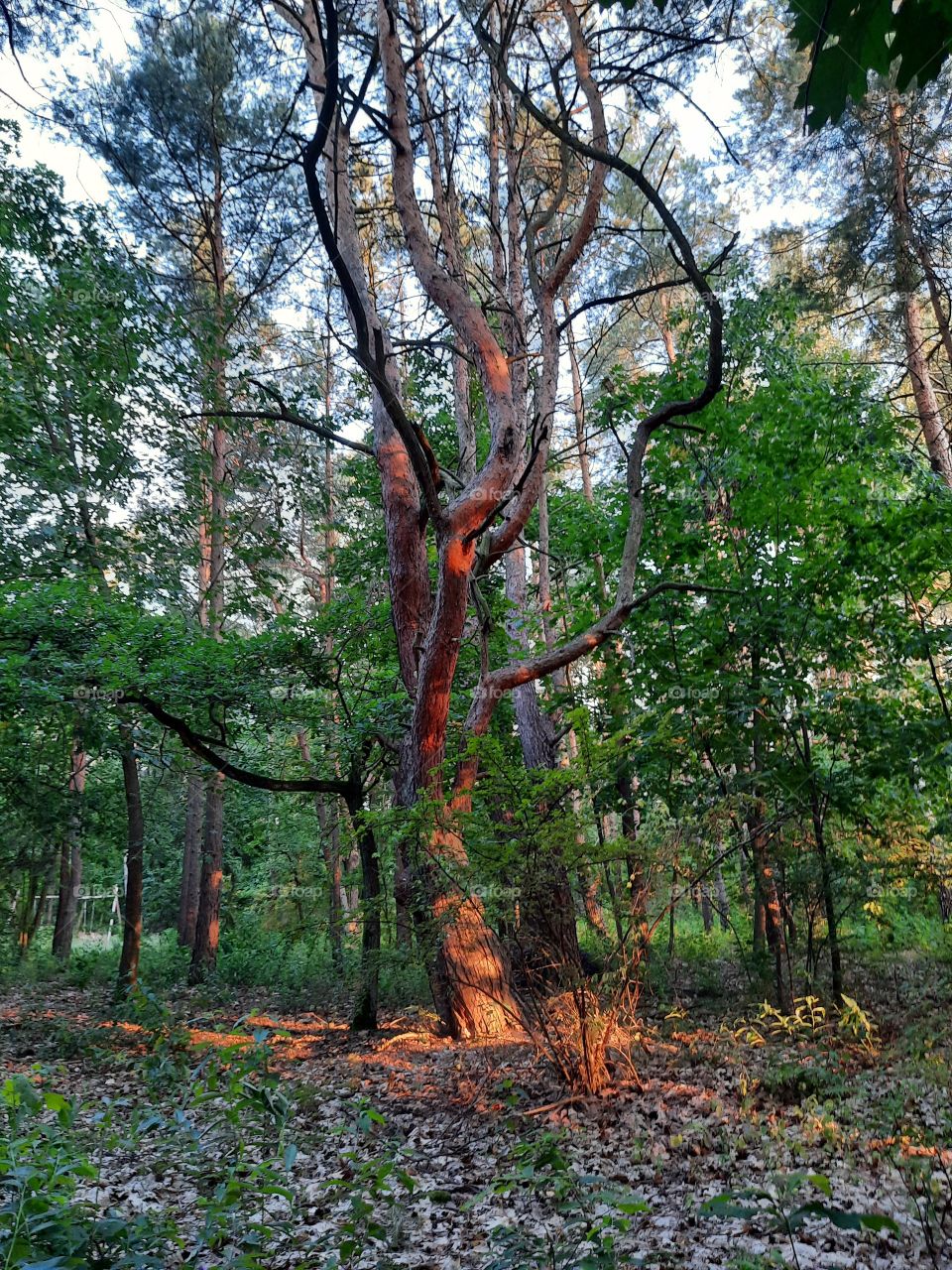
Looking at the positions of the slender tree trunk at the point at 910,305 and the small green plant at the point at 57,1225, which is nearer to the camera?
the small green plant at the point at 57,1225

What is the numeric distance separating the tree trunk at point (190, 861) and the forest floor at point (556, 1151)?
7.35m

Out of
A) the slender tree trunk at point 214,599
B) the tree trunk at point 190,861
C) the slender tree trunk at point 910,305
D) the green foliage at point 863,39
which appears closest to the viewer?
the green foliage at point 863,39

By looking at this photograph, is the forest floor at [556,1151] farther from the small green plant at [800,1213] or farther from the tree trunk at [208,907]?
the tree trunk at [208,907]

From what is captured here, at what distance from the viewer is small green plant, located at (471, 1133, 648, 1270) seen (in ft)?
7.21

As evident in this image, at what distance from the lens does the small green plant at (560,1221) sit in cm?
220

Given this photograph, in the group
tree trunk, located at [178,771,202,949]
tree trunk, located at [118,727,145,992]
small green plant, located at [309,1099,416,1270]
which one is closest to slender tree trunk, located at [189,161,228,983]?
tree trunk, located at [178,771,202,949]

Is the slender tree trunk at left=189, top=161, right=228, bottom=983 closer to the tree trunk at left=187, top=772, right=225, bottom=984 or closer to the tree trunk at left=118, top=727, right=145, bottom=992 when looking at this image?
the tree trunk at left=187, top=772, right=225, bottom=984

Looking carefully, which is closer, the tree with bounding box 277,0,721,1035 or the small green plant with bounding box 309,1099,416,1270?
the small green plant with bounding box 309,1099,416,1270

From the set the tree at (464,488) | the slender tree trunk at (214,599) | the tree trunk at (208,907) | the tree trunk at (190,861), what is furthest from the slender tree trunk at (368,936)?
the tree trunk at (190,861)

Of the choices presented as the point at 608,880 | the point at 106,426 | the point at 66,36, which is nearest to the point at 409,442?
the point at 66,36

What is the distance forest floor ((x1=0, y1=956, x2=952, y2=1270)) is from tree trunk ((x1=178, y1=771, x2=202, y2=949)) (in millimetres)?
7349

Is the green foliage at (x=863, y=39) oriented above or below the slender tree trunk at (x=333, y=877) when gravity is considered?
above

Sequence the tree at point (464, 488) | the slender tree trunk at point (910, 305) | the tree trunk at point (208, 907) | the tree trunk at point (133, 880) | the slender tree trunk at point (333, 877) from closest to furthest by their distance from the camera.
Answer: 1. the tree at point (464, 488)
2. the slender tree trunk at point (333, 877)
3. the slender tree trunk at point (910, 305)
4. the tree trunk at point (133, 880)
5. the tree trunk at point (208, 907)

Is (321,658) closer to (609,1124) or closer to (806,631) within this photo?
(806,631)
